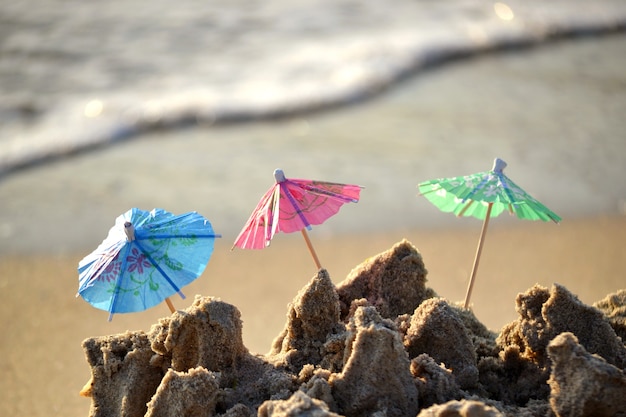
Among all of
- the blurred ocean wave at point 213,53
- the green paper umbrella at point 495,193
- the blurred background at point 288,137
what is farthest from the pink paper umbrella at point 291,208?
the blurred ocean wave at point 213,53

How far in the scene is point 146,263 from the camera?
2461mm

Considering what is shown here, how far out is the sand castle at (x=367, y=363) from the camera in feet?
7.14

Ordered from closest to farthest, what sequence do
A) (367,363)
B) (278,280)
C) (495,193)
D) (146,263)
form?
(367,363) < (146,263) < (495,193) < (278,280)

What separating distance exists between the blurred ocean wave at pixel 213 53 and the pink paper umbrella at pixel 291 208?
171 inches

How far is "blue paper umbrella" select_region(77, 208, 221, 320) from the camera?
242cm

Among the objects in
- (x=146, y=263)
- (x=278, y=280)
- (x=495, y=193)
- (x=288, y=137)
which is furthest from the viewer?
(x=288, y=137)

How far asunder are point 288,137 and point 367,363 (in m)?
4.74

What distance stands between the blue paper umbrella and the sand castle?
112 mm

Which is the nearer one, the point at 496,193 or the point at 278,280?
the point at 496,193

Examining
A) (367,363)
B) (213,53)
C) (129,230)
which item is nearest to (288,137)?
(213,53)

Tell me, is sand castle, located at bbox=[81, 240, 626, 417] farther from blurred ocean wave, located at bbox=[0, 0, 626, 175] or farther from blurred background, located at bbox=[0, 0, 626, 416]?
blurred ocean wave, located at bbox=[0, 0, 626, 175]

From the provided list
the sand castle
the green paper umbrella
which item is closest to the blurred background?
the sand castle

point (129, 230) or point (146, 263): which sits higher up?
point (129, 230)

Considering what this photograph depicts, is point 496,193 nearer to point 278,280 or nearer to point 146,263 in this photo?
point 146,263
